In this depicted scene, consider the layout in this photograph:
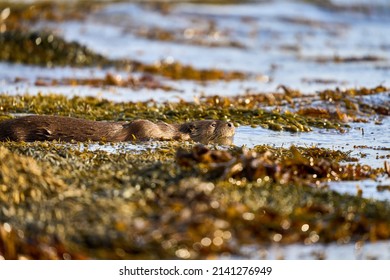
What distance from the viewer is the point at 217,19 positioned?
32500 millimetres

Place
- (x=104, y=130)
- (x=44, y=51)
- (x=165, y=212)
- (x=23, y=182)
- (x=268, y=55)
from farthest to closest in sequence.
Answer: (x=268, y=55) < (x=44, y=51) < (x=104, y=130) < (x=23, y=182) < (x=165, y=212)

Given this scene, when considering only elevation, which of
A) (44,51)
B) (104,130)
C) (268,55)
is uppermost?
(104,130)

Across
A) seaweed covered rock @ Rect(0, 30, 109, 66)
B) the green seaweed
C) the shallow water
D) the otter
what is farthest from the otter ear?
seaweed covered rock @ Rect(0, 30, 109, 66)

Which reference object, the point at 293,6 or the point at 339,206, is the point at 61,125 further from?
the point at 293,6

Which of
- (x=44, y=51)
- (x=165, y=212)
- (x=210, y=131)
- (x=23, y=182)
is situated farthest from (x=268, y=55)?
(x=165, y=212)

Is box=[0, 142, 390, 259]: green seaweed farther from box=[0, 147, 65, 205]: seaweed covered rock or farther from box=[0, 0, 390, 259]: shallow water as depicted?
box=[0, 0, 390, 259]: shallow water

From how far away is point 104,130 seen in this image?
31.1 ft

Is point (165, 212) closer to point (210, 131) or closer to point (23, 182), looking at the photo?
point (23, 182)

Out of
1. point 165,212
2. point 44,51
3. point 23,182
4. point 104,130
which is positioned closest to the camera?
point 165,212

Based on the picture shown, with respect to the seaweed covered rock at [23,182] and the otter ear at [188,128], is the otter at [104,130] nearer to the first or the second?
the otter ear at [188,128]

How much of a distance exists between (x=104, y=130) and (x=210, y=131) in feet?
4.55

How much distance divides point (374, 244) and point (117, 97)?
31.1 feet

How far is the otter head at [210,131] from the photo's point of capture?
32.7ft
